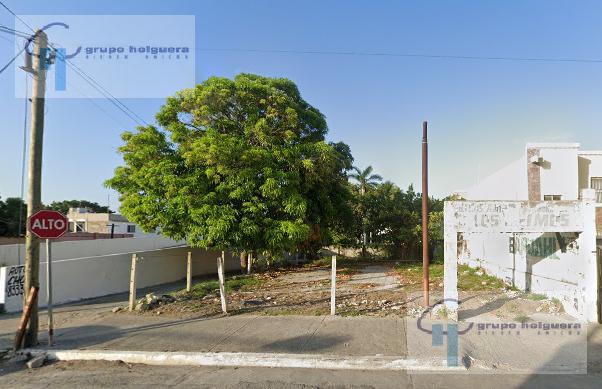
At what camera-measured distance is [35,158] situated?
8.02m

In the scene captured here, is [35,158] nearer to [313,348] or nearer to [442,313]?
[313,348]

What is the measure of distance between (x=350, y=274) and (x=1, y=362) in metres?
14.9

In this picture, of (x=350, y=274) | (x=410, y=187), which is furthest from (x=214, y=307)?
(x=410, y=187)

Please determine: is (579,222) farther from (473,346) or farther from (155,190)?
(155,190)

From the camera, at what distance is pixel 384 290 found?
13.6 m

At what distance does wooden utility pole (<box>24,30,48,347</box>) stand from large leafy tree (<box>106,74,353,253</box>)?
17.2ft

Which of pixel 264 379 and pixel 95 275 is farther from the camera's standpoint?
pixel 95 275

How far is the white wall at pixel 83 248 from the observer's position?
67.0 ft

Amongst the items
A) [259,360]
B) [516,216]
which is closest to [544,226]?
[516,216]

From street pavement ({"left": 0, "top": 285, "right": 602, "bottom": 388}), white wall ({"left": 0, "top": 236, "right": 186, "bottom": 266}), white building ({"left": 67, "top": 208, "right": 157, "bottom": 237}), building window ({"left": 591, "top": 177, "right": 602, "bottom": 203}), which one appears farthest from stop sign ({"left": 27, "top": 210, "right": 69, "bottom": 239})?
white building ({"left": 67, "top": 208, "right": 157, "bottom": 237})

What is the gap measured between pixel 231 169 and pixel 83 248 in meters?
13.7

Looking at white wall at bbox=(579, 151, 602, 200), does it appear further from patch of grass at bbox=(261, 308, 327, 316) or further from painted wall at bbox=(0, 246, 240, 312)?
painted wall at bbox=(0, 246, 240, 312)

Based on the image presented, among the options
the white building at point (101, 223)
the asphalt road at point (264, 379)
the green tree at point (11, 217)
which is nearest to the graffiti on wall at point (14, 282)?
the asphalt road at point (264, 379)

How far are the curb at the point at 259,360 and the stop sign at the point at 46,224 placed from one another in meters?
2.09
